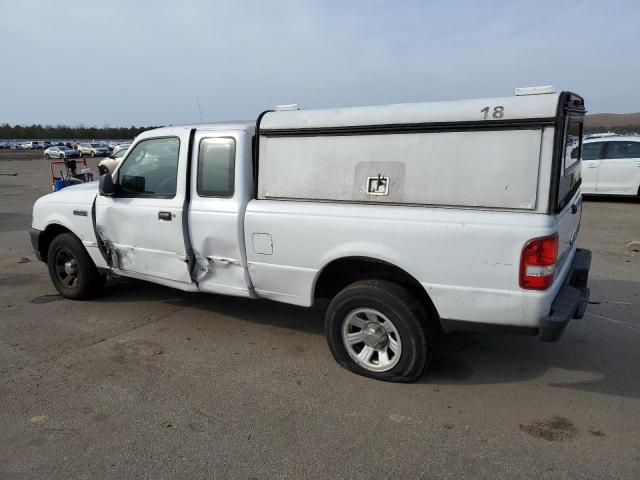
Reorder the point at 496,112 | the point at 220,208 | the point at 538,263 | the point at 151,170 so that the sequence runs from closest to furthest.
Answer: the point at 538,263 → the point at 496,112 → the point at 220,208 → the point at 151,170

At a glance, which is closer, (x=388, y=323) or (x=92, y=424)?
(x=92, y=424)

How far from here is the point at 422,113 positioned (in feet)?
10.8

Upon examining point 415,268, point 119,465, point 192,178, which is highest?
point 192,178

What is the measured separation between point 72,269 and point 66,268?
0.33 feet

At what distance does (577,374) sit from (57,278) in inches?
211

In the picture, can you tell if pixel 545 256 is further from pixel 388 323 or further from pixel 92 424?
pixel 92 424

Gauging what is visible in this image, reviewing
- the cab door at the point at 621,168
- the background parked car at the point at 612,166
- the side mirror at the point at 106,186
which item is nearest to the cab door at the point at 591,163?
the background parked car at the point at 612,166

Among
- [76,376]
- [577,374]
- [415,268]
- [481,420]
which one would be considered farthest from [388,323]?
[76,376]

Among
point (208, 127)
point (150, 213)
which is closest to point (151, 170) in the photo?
point (150, 213)

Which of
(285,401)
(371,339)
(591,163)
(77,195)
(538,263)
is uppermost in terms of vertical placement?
(591,163)

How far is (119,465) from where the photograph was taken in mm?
2791

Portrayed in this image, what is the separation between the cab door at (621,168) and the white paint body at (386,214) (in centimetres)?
950

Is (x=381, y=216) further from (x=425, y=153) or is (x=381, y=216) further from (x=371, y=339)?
(x=371, y=339)

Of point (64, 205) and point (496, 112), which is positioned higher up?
point (496, 112)
